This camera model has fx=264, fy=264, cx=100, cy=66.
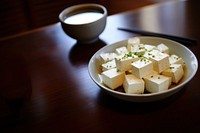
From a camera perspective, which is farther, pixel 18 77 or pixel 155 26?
pixel 155 26

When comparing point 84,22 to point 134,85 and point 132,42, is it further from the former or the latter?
point 134,85

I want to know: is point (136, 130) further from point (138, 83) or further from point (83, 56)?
point (83, 56)

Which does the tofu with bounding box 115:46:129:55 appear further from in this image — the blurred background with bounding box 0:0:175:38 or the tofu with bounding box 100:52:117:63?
the blurred background with bounding box 0:0:175:38

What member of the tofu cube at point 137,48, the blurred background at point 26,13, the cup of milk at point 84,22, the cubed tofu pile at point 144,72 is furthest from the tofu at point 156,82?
the blurred background at point 26,13

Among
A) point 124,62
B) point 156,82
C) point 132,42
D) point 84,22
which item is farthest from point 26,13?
point 156,82

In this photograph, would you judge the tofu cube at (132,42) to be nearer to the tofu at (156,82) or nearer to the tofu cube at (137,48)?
the tofu cube at (137,48)

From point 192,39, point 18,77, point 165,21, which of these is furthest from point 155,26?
point 18,77
